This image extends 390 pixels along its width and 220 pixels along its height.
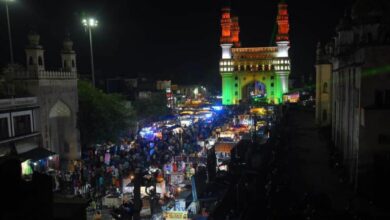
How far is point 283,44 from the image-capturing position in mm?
65812

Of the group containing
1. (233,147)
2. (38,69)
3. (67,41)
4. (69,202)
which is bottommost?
(233,147)

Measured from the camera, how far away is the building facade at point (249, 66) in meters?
66.8

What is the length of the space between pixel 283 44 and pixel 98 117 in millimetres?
48108

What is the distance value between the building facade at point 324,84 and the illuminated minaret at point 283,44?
112ft

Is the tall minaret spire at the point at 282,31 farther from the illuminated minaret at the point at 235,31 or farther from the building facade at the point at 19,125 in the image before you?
the building facade at the point at 19,125

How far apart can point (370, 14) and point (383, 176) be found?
7626 mm

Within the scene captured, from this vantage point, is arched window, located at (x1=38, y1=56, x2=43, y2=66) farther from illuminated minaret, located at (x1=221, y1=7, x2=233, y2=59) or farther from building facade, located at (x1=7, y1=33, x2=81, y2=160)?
illuminated minaret, located at (x1=221, y1=7, x2=233, y2=59)

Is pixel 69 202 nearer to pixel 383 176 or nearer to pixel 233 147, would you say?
pixel 383 176

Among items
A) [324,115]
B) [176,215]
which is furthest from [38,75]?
[324,115]

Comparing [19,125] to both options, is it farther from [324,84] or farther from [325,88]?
[325,88]

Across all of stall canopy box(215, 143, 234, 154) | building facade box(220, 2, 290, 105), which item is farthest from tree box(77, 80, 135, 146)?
building facade box(220, 2, 290, 105)

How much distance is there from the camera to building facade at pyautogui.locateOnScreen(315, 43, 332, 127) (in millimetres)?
30931

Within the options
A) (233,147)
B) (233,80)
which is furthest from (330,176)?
(233,80)

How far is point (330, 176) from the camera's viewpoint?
1781 cm
